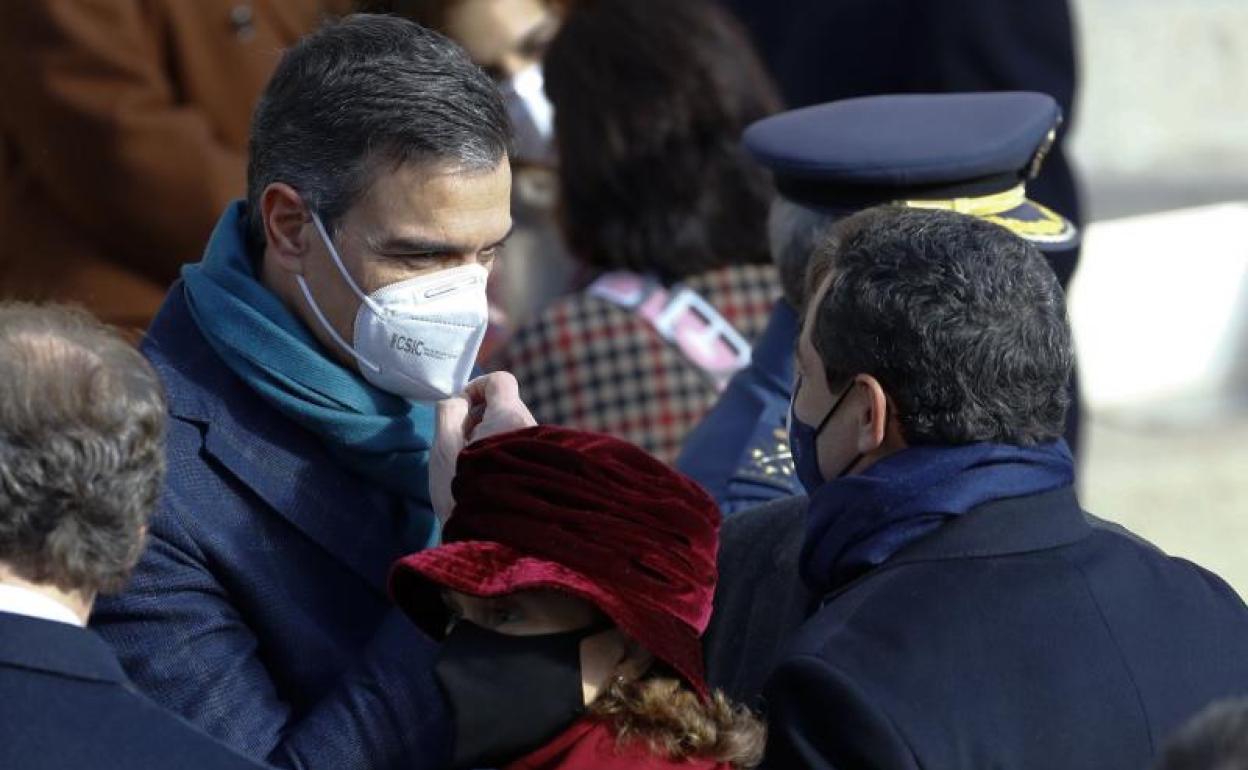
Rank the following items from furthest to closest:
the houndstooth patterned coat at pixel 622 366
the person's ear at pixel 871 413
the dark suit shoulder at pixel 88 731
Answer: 1. the houndstooth patterned coat at pixel 622 366
2. the person's ear at pixel 871 413
3. the dark suit shoulder at pixel 88 731

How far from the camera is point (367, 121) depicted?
116 inches

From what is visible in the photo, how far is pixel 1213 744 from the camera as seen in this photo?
197 cm

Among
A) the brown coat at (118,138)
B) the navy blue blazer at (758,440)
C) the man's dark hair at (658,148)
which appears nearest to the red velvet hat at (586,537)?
the navy blue blazer at (758,440)

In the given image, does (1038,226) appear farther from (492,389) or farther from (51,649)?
(51,649)

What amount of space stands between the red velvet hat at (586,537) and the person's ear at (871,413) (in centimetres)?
25

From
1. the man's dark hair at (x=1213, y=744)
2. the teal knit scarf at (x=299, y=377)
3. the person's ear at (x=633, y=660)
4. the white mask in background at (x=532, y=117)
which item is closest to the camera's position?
the man's dark hair at (x=1213, y=744)

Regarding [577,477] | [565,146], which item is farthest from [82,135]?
[577,477]

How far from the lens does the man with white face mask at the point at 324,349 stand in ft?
9.62

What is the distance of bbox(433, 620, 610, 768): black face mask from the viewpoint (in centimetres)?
266

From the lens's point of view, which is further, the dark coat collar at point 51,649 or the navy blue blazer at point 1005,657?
the navy blue blazer at point 1005,657

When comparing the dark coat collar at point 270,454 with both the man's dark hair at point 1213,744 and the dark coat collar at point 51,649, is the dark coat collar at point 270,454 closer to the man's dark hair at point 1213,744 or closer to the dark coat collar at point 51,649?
the dark coat collar at point 51,649

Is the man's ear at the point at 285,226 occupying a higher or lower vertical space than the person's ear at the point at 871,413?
higher

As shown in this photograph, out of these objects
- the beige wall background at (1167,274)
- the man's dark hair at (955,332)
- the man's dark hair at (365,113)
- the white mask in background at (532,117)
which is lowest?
the beige wall background at (1167,274)

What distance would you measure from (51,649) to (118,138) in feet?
9.07
